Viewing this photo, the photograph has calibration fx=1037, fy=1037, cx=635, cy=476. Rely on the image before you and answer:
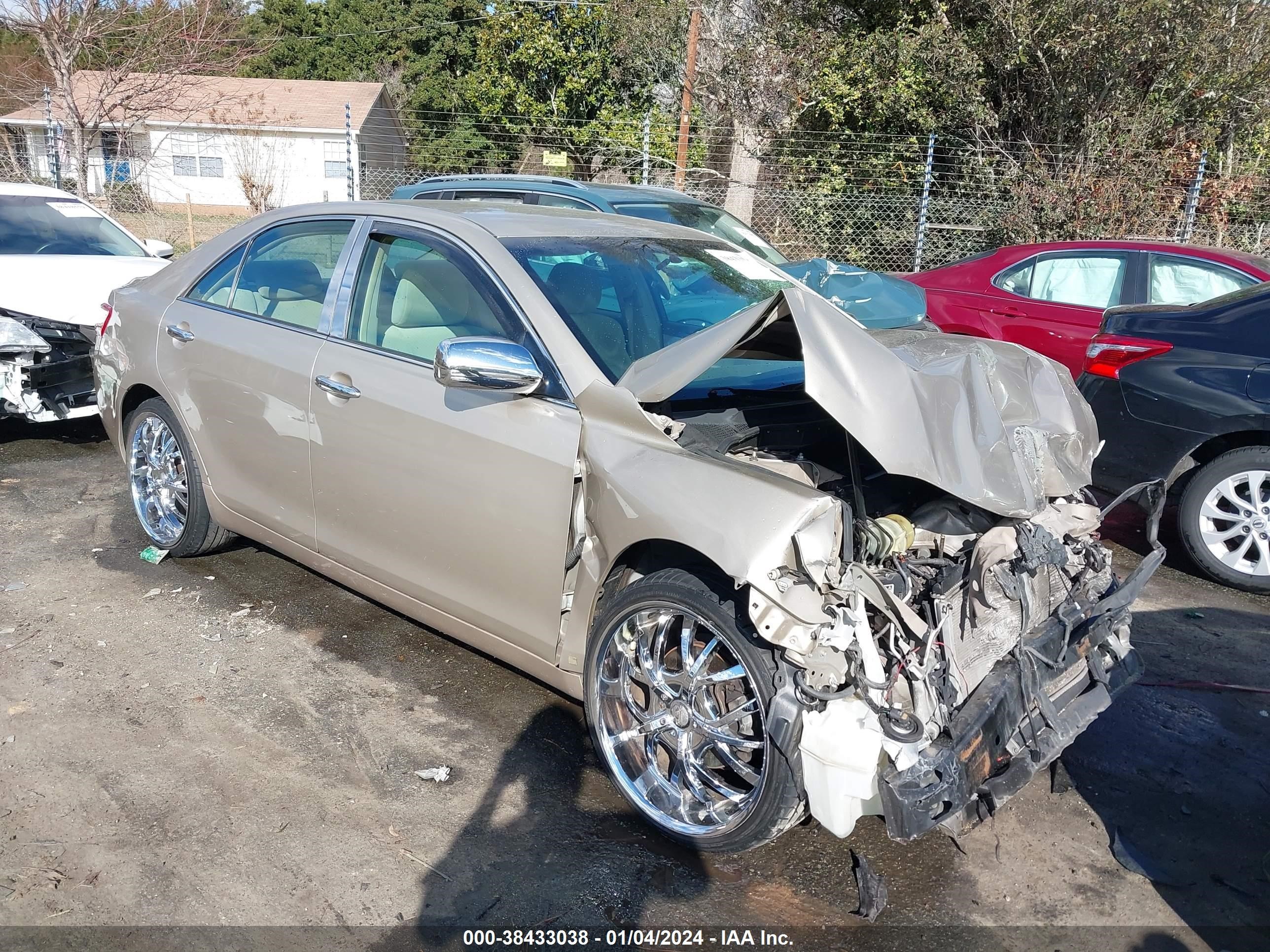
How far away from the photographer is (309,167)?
34500 mm

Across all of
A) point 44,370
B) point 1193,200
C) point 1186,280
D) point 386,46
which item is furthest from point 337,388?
point 386,46

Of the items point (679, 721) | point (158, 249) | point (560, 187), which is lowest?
point (679, 721)

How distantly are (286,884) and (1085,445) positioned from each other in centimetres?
290

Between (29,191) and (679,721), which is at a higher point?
(29,191)

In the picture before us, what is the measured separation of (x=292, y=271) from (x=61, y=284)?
375cm

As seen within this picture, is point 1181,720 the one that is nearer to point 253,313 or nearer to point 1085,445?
point 1085,445

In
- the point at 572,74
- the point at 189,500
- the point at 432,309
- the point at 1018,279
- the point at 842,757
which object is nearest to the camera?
the point at 842,757

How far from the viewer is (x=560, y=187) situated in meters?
9.45

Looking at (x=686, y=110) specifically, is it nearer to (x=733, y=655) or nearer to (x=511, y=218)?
(x=511, y=218)

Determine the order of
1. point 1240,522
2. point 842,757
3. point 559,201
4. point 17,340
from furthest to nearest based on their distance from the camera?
point 559,201 → point 17,340 → point 1240,522 → point 842,757

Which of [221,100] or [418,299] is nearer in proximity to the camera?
[418,299]

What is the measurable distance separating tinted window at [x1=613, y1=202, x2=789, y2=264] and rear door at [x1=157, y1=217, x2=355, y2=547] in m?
4.70

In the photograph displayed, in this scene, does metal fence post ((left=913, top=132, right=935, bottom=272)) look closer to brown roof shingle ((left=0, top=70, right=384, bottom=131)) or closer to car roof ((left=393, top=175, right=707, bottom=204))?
car roof ((left=393, top=175, right=707, bottom=204))

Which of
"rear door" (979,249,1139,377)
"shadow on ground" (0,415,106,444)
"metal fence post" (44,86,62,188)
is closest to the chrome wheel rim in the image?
"shadow on ground" (0,415,106,444)
